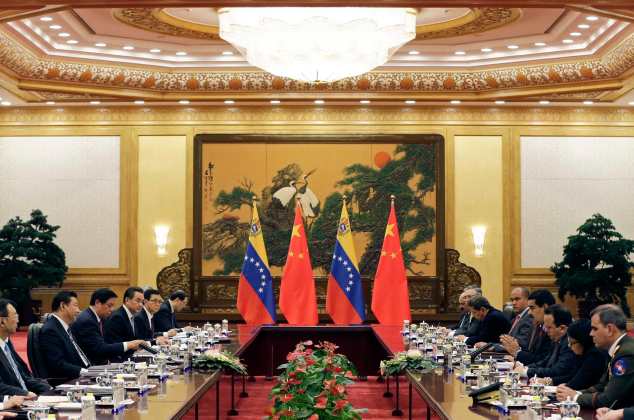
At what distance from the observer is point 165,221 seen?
49.5 feet

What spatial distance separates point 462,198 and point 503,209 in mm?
684

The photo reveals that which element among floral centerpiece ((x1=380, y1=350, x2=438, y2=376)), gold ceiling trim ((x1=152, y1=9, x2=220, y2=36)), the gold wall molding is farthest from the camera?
the gold wall molding

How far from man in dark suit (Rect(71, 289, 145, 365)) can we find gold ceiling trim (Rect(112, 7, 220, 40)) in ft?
14.9

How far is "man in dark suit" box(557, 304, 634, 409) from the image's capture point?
494 cm

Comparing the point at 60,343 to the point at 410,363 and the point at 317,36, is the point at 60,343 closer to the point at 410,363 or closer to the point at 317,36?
the point at 410,363

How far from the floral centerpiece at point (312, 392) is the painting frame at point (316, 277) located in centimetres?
908

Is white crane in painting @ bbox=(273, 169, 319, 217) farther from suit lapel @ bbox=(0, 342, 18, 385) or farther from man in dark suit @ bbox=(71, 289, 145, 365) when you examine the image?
suit lapel @ bbox=(0, 342, 18, 385)

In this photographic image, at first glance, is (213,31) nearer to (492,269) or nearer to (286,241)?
(286,241)

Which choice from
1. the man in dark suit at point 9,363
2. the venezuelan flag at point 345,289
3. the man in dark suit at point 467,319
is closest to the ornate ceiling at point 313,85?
the venezuelan flag at point 345,289

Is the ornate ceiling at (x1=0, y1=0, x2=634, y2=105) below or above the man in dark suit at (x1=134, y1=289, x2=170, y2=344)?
above

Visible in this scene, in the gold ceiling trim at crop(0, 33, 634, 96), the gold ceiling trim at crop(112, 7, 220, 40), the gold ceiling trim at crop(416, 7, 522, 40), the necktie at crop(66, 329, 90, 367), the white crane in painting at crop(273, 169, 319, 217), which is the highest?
the gold ceiling trim at crop(112, 7, 220, 40)

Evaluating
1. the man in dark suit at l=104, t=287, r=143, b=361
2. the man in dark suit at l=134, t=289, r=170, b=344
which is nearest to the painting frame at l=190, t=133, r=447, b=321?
the man in dark suit at l=134, t=289, r=170, b=344

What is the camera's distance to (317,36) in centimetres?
991

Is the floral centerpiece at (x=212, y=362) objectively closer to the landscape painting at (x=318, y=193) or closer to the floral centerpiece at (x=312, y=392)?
the floral centerpiece at (x=312, y=392)
